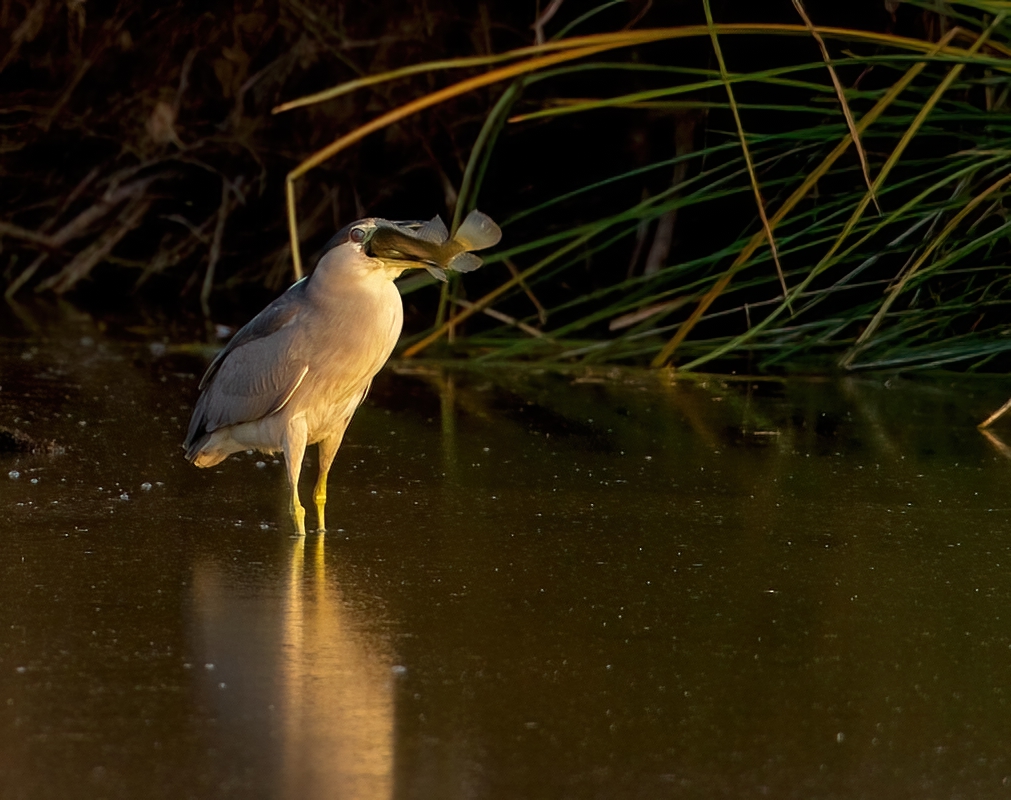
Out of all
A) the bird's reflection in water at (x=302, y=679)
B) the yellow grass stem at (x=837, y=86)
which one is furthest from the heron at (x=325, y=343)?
the yellow grass stem at (x=837, y=86)

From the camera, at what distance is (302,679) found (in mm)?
2643

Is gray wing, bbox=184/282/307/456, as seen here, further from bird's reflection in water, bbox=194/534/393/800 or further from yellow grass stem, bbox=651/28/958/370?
yellow grass stem, bbox=651/28/958/370

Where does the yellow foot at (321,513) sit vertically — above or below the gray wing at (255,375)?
below

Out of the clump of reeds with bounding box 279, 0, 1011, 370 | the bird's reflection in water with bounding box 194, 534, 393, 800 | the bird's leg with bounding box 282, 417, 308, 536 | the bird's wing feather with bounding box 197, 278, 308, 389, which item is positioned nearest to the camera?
the bird's reflection in water with bounding box 194, 534, 393, 800

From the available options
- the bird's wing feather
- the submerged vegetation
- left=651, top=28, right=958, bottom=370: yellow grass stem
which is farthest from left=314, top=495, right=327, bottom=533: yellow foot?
the submerged vegetation

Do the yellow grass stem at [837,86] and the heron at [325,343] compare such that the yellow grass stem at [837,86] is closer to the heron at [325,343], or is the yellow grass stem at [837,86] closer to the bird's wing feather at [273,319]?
the heron at [325,343]

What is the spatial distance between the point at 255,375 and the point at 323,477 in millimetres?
278

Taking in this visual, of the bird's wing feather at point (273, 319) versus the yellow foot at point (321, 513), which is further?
the bird's wing feather at point (273, 319)

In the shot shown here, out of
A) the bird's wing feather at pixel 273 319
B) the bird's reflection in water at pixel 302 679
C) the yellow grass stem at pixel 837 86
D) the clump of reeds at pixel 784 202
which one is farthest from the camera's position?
the clump of reeds at pixel 784 202

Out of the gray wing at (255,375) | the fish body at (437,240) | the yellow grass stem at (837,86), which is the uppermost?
the yellow grass stem at (837,86)

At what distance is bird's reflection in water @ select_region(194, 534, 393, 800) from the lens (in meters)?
2.26

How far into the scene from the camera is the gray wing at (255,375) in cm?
378

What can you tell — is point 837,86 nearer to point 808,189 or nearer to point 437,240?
point 808,189

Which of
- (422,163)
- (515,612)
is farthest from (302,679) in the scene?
(422,163)
